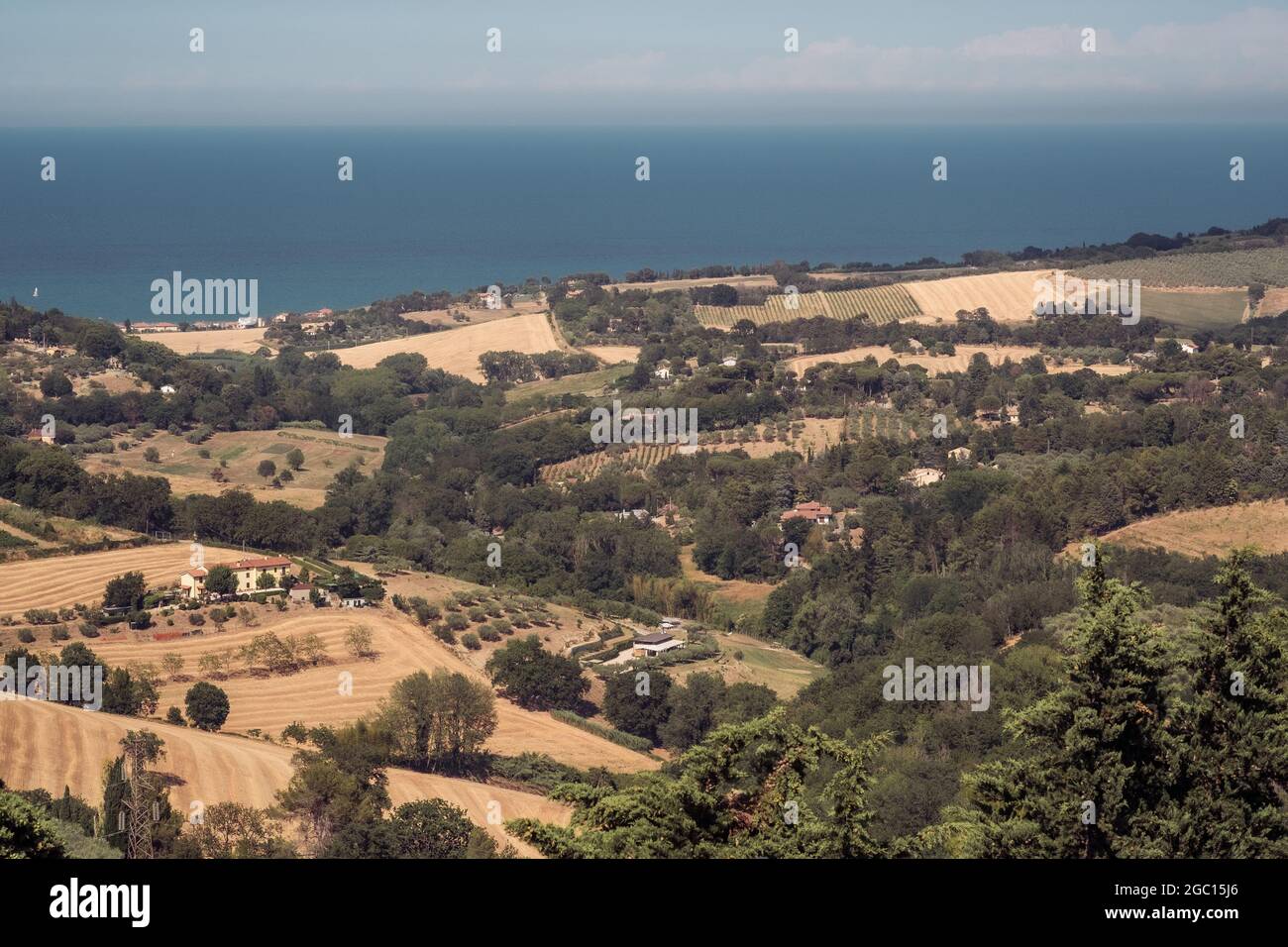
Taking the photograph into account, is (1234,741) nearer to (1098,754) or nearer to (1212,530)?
(1098,754)

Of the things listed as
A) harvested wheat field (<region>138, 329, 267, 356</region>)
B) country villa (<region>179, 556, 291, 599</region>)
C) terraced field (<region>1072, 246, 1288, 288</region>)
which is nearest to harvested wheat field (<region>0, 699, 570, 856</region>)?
country villa (<region>179, 556, 291, 599</region>)

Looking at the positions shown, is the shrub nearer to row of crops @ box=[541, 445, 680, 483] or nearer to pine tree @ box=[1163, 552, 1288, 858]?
pine tree @ box=[1163, 552, 1288, 858]

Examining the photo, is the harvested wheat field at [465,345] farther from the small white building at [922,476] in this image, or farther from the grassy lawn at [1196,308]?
the grassy lawn at [1196,308]

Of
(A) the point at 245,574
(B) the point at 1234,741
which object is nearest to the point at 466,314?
(A) the point at 245,574

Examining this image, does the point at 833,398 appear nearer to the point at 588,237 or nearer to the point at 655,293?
the point at 655,293

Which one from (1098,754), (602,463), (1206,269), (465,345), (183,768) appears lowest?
(183,768)
